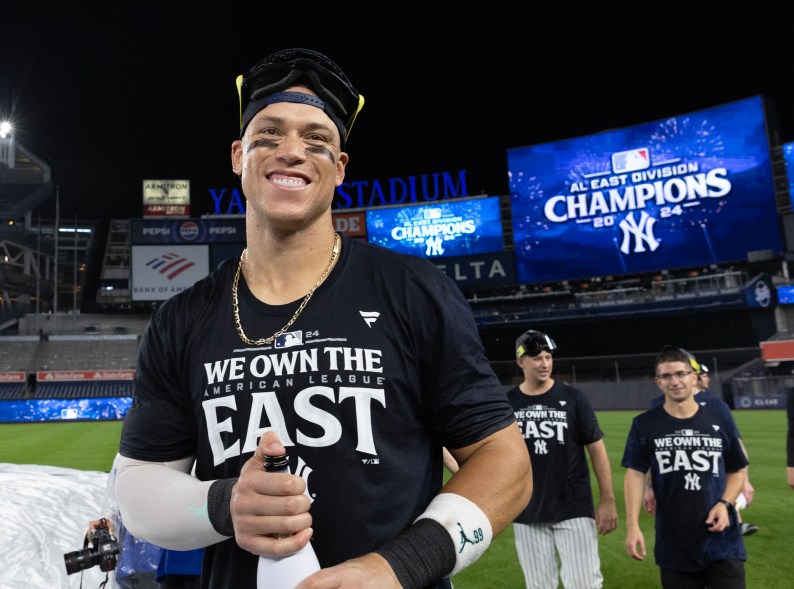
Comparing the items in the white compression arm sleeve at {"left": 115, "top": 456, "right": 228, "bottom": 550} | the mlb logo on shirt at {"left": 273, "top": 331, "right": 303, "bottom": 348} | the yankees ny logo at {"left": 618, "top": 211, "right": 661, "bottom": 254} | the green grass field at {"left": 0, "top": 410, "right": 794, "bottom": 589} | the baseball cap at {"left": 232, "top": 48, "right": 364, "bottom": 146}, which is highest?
the yankees ny logo at {"left": 618, "top": 211, "right": 661, "bottom": 254}

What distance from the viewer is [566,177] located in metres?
43.3

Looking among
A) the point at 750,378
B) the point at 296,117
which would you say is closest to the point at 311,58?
the point at 296,117

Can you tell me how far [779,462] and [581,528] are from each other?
9.71 metres

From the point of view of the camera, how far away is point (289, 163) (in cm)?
186

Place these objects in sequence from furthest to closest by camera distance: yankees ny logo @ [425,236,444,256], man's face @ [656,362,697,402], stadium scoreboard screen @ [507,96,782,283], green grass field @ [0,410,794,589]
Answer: yankees ny logo @ [425,236,444,256]
stadium scoreboard screen @ [507,96,782,283]
green grass field @ [0,410,794,589]
man's face @ [656,362,697,402]

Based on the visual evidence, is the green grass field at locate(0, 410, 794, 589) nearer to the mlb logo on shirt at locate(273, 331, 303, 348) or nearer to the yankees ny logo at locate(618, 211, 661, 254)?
the mlb logo on shirt at locate(273, 331, 303, 348)

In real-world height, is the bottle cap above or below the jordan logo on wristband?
above

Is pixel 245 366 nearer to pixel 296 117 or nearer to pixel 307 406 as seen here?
pixel 307 406

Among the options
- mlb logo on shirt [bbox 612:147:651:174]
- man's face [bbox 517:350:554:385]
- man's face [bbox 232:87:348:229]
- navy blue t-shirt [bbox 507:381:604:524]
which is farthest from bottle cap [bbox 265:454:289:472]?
mlb logo on shirt [bbox 612:147:651:174]

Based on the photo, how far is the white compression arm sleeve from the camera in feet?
5.13

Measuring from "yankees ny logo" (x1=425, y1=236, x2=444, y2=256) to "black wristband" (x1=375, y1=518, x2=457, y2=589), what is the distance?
1829 inches

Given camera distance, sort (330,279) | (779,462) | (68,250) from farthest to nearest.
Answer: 1. (68,250)
2. (779,462)
3. (330,279)

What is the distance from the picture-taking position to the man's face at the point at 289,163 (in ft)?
6.09

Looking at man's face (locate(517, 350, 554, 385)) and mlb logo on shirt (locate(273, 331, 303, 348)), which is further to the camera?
man's face (locate(517, 350, 554, 385))
